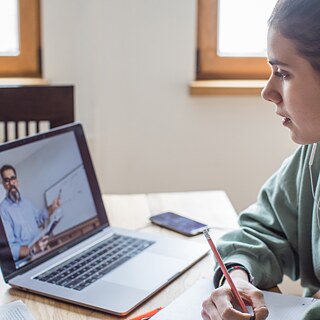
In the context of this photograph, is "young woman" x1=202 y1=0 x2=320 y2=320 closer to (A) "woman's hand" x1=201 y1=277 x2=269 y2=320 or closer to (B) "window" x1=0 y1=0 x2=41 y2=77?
(A) "woman's hand" x1=201 y1=277 x2=269 y2=320

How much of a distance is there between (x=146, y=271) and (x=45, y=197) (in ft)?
0.76

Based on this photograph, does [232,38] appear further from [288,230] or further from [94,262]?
[94,262]

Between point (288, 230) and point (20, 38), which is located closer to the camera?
point (288, 230)

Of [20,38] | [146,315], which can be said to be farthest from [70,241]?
[20,38]

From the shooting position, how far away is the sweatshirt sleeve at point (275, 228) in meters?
1.23

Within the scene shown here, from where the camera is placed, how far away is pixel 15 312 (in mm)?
1045

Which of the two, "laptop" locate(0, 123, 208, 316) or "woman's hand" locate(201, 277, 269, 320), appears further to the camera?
"laptop" locate(0, 123, 208, 316)

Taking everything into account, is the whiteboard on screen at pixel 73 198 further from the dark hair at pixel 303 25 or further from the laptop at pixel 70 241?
the dark hair at pixel 303 25

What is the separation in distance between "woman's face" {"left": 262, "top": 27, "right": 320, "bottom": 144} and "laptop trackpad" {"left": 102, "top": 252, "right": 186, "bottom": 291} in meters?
0.34

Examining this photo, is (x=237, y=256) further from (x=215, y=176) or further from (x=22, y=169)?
(x=215, y=176)

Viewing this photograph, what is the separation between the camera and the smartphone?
143 centimetres

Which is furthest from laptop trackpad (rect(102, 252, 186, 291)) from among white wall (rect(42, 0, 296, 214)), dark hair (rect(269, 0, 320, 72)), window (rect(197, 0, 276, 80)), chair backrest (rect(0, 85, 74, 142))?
window (rect(197, 0, 276, 80))

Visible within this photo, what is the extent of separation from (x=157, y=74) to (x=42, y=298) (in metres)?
1.50

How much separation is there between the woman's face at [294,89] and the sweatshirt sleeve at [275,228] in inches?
9.3
